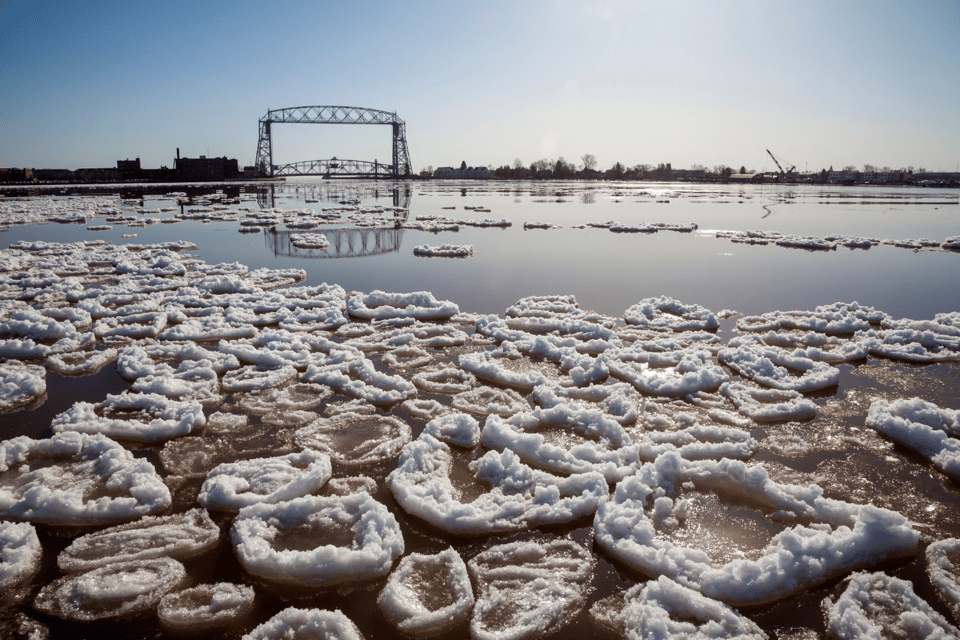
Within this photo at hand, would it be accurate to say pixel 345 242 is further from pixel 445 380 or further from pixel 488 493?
pixel 488 493

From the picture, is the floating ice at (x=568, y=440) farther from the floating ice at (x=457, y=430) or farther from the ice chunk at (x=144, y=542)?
the ice chunk at (x=144, y=542)

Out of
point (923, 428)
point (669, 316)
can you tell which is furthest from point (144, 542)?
point (669, 316)

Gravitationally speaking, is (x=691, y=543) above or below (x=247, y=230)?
below

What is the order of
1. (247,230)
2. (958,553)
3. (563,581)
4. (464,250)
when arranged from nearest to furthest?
(563,581), (958,553), (464,250), (247,230)

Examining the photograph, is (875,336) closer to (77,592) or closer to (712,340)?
(712,340)

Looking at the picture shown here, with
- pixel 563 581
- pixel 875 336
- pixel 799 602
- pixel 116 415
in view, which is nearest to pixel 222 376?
pixel 116 415
